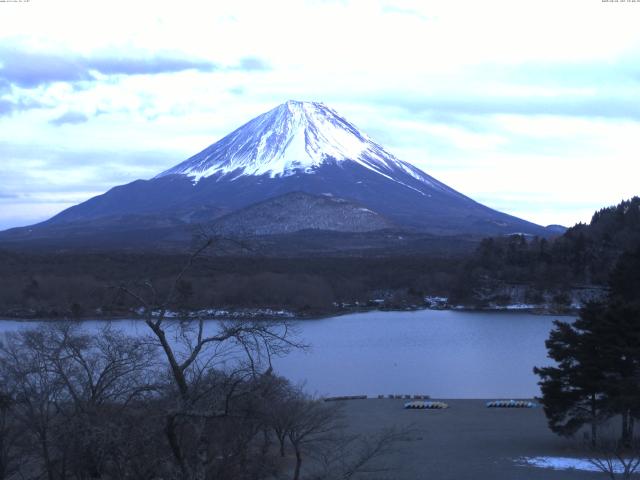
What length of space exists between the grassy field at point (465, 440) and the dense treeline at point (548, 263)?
1315 inches

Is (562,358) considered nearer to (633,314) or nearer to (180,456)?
(633,314)

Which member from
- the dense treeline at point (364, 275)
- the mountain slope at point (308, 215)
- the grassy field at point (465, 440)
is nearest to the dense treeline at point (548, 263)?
the dense treeline at point (364, 275)

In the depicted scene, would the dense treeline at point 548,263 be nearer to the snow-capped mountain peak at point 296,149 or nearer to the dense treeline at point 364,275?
the dense treeline at point 364,275

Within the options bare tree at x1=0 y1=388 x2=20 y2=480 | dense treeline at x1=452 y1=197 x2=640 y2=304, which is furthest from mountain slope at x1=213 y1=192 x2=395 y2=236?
bare tree at x1=0 y1=388 x2=20 y2=480

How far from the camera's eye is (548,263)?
5444 cm

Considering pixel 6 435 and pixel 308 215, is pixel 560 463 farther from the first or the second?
pixel 308 215

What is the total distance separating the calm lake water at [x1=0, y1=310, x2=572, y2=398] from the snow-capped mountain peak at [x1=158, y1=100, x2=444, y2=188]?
85.4 metres

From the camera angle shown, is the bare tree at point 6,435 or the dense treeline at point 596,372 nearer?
the bare tree at point 6,435

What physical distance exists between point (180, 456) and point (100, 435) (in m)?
0.56

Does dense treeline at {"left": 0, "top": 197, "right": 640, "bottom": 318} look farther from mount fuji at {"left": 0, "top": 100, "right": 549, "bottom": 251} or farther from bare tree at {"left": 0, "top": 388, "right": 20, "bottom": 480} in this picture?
bare tree at {"left": 0, "top": 388, "right": 20, "bottom": 480}

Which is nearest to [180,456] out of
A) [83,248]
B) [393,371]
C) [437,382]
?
[437,382]

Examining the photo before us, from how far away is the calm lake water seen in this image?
2278 cm

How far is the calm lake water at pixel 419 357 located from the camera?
74.7ft

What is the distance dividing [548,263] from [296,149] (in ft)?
254
